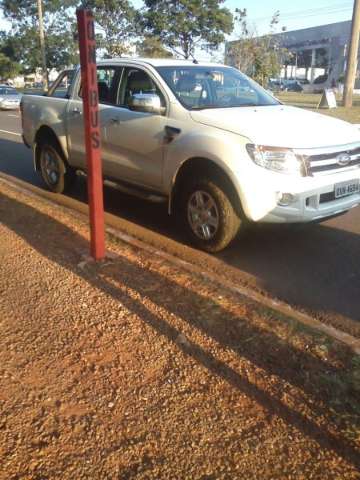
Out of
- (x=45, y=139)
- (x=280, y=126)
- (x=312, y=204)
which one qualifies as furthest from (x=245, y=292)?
(x=45, y=139)

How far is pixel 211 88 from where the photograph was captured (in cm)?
524

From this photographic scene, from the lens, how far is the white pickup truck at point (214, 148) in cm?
408

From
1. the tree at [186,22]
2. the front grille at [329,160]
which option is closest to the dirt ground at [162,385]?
the front grille at [329,160]

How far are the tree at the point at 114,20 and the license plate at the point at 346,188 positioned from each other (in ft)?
125

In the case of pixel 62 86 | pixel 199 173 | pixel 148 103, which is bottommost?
pixel 199 173

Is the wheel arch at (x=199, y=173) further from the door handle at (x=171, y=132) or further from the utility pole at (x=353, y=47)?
the utility pole at (x=353, y=47)

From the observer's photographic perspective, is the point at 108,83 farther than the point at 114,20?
No

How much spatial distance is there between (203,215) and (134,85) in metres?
1.87

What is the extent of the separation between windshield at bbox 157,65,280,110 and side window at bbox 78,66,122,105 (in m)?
0.71

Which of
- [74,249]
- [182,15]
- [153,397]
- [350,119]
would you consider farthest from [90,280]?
[182,15]

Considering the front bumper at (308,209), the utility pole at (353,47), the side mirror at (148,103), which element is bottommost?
the front bumper at (308,209)

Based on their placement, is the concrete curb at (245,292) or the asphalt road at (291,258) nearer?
the concrete curb at (245,292)

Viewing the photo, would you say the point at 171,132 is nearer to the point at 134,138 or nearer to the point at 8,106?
the point at 134,138

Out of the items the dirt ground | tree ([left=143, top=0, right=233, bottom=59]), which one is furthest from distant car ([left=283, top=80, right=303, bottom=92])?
the dirt ground
